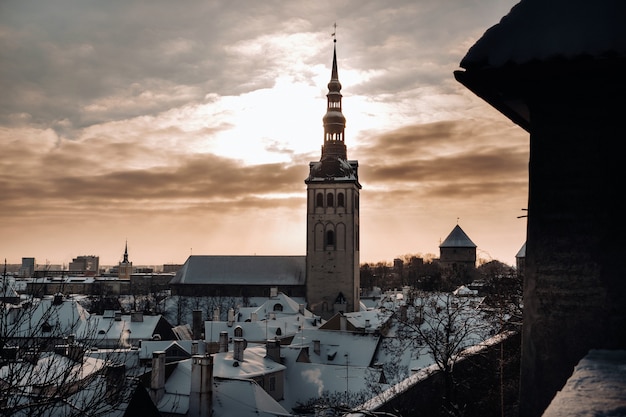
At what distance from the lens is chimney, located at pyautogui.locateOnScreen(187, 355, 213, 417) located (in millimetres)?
22219

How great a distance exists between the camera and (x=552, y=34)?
4.50 metres

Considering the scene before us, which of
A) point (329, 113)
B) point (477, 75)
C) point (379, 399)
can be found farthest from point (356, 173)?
point (477, 75)

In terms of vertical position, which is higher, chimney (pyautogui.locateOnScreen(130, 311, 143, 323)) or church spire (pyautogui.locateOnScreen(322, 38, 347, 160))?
church spire (pyautogui.locateOnScreen(322, 38, 347, 160))

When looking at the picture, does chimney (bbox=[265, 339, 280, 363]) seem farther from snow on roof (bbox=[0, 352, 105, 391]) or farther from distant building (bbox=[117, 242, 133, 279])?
distant building (bbox=[117, 242, 133, 279])

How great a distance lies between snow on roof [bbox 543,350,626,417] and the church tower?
63162 mm

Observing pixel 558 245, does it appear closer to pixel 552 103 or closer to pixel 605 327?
pixel 605 327

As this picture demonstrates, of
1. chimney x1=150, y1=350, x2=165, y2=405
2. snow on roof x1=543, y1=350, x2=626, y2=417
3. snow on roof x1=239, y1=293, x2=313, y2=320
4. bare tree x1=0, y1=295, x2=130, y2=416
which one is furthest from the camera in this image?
snow on roof x1=239, y1=293, x2=313, y2=320

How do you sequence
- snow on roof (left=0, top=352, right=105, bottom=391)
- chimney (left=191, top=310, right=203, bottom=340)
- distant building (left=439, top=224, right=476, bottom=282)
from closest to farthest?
snow on roof (left=0, top=352, right=105, bottom=391), chimney (left=191, top=310, right=203, bottom=340), distant building (left=439, top=224, right=476, bottom=282)

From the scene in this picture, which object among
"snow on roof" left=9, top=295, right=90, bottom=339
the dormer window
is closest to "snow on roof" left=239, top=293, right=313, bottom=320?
the dormer window

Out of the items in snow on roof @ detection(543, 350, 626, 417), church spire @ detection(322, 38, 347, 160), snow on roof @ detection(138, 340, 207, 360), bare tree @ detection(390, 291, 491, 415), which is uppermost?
church spire @ detection(322, 38, 347, 160)

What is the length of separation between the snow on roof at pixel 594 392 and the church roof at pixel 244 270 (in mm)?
70757

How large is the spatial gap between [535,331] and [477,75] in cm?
197

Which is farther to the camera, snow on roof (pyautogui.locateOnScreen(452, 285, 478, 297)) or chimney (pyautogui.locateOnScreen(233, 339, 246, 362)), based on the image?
chimney (pyautogui.locateOnScreen(233, 339, 246, 362))

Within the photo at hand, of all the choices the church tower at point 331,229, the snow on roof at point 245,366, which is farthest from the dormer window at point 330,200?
the snow on roof at point 245,366
